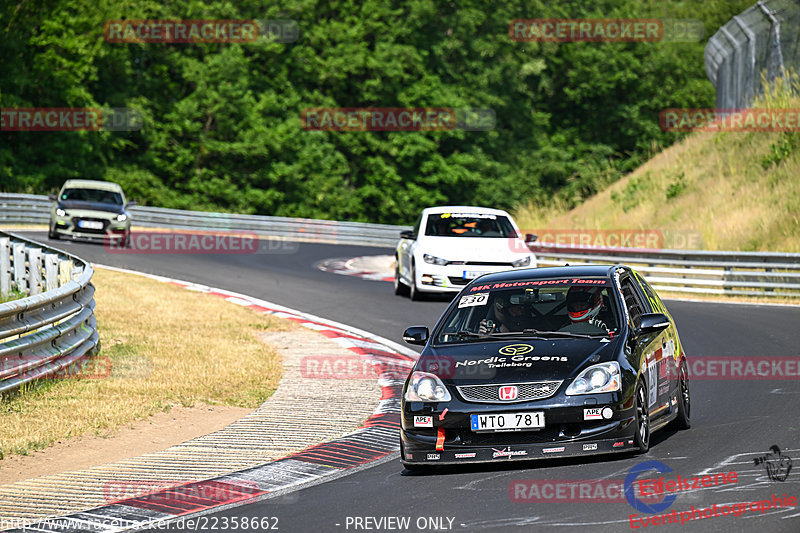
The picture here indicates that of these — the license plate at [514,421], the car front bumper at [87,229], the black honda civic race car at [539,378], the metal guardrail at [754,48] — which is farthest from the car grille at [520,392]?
the metal guardrail at [754,48]

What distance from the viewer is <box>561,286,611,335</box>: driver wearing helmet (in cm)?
901

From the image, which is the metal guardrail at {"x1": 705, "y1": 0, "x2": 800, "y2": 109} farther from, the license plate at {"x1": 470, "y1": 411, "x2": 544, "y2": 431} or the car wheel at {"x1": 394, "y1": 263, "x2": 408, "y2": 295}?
the license plate at {"x1": 470, "y1": 411, "x2": 544, "y2": 431}

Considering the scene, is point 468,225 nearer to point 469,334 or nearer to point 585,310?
point 585,310

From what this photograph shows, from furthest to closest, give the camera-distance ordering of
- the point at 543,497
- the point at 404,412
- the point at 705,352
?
the point at 705,352 < the point at 404,412 < the point at 543,497

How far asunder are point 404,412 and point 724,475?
2220 millimetres

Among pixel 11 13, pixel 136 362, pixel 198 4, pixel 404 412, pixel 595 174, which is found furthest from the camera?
pixel 595 174

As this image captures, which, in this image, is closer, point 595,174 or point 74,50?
point 74,50

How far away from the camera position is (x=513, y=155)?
65500mm

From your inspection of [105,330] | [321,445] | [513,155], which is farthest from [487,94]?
[321,445]

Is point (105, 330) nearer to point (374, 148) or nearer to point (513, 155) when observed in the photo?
point (374, 148)

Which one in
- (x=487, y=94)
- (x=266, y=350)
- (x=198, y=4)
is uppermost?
(x=198, y=4)

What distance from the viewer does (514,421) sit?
26.3 feet

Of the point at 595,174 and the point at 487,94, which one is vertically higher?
the point at 487,94

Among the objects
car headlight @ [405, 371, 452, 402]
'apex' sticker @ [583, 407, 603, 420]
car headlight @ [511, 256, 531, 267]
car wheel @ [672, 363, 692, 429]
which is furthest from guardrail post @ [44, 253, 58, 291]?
'apex' sticker @ [583, 407, 603, 420]
